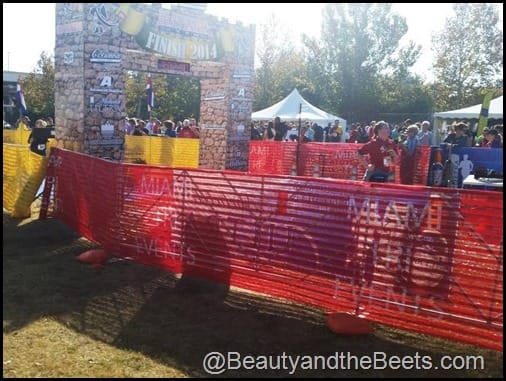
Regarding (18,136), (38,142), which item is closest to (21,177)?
(38,142)

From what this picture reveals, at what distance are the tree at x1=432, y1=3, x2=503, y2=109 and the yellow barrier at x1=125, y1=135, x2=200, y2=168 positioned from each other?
95.4 feet

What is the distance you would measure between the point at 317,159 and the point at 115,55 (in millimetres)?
7450

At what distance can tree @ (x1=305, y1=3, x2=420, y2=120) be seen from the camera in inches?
1634

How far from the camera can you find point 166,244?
6.55 metres

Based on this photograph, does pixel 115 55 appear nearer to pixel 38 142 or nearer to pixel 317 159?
pixel 38 142

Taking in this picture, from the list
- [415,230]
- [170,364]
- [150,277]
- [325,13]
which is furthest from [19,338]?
[325,13]

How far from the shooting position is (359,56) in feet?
140

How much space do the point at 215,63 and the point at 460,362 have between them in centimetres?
1001

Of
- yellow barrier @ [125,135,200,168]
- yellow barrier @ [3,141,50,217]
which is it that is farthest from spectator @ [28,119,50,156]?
yellow barrier @ [125,135,200,168]

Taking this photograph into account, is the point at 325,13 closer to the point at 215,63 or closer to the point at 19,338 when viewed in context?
the point at 215,63

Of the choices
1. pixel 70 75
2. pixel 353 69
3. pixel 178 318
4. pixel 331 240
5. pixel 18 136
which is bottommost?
pixel 178 318

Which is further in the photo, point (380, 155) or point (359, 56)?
point (359, 56)

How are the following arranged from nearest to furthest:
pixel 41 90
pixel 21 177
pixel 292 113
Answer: pixel 21 177
pixel 292 113
pixel 41 90

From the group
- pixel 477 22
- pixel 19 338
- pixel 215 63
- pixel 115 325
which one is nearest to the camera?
pixel 19 338
